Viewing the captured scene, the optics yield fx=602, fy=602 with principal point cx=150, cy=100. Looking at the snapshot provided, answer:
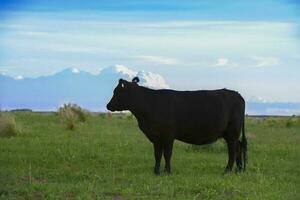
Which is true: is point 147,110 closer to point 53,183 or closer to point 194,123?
point 194,123

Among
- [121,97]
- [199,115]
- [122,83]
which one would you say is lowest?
[199,115]

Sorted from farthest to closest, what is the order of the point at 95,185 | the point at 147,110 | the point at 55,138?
1. the point at 55,138
2. the point at 147,110
3. the point at 95,185

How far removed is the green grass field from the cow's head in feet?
4.04

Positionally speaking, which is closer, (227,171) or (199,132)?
(227,171)

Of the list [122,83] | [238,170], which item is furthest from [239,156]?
[122,83]

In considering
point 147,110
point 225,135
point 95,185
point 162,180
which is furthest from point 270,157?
point 95,185

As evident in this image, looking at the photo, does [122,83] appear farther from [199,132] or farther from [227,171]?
[227,171]

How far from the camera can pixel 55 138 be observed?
17.6 metres

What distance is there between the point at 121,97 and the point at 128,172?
5.23 ft

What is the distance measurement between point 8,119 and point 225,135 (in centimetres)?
890

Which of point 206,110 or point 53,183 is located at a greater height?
point 206,110

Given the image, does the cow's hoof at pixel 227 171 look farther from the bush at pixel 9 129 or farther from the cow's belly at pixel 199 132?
the bush at pixel 9 129

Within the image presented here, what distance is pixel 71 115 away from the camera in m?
24.1

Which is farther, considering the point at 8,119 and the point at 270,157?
the point at 8,119
